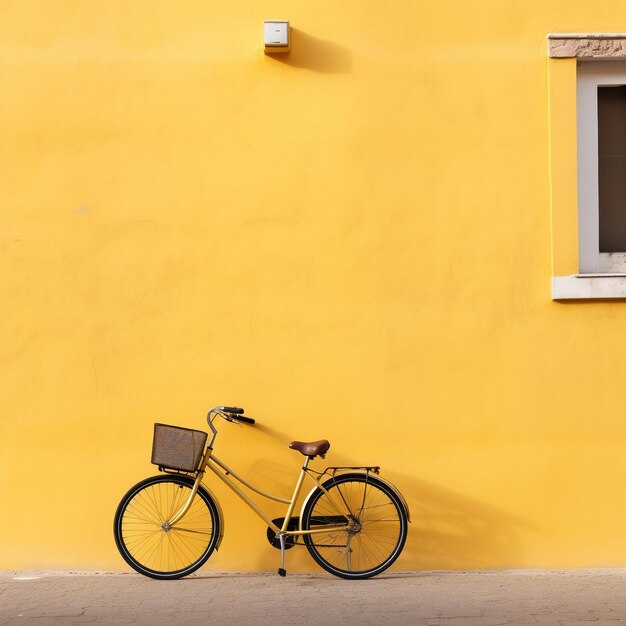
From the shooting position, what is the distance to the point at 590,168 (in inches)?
280

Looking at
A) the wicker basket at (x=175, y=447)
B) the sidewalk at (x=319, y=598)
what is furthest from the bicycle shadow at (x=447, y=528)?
the wicker basket at (x=175, y=447)

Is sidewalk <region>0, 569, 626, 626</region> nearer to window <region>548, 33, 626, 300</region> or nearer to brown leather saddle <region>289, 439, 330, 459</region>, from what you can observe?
brown leather saddle <region>289, 439, 330, 459</region>

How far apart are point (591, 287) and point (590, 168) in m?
0.92

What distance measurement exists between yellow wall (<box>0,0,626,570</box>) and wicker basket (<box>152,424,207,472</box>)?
447mm

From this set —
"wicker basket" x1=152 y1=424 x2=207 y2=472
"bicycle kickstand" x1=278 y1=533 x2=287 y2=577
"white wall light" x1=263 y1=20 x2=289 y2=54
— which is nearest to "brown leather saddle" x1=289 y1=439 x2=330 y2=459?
"bicycle kickstand" x1=278 y1=533 x2=287 y2=577

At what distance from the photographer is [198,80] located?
7004 mm

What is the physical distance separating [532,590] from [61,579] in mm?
3227

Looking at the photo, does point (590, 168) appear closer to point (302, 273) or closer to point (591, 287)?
point (591, 287)

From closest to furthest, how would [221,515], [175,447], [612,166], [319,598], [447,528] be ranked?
[319,598]
[175,447]
[221,515]
[447,528]
[612,166]

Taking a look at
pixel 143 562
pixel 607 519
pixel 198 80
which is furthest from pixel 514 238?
pixel 143 562

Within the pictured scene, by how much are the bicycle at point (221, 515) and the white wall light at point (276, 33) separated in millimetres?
2616

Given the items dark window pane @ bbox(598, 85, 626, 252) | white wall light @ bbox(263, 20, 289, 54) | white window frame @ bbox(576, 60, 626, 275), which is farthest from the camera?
dark window pane @ bbox(598, 85, 626, 252)

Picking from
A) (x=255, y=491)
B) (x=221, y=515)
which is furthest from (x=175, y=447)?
(x=255, y=491)

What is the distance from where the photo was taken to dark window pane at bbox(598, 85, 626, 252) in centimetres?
722
